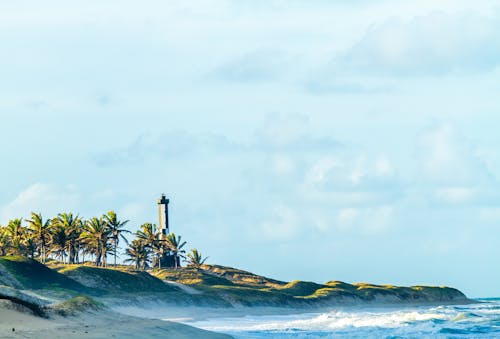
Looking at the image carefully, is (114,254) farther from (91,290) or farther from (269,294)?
(91,290)

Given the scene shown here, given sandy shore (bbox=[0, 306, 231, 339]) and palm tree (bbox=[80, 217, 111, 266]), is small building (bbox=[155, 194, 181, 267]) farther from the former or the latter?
sandy shore (bbox=[0, 306, 231, 339])

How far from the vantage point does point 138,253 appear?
14462 centimetres

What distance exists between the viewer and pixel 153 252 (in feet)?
486

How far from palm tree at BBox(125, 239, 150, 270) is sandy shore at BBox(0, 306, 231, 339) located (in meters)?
98.5

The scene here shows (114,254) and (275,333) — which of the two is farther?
(114,254)

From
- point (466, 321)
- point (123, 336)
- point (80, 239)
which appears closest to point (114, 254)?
point (80, 239)

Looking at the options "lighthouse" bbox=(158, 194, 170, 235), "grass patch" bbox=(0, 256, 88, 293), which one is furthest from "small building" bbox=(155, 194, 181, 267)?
"grass patch" bbox=(0, 256, 88, 293)

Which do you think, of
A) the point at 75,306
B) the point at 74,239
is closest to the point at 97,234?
the point at 74,239

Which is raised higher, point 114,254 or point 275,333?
point 114,254

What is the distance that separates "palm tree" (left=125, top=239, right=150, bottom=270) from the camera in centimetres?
14462

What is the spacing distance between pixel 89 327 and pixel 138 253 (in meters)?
108

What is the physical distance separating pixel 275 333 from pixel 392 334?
8844 mm

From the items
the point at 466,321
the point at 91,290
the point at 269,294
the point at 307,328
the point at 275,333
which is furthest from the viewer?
the point at 269,294

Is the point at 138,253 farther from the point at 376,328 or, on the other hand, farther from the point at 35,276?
the point at 376,328
